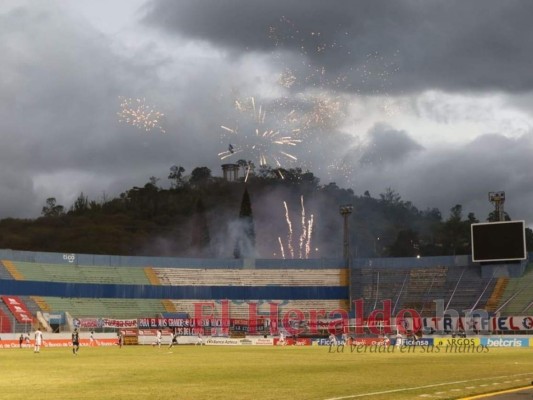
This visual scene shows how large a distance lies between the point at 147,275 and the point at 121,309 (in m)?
10.3

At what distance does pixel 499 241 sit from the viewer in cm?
10850

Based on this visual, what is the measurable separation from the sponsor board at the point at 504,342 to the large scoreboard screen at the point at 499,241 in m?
27.5

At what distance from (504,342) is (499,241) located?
31540mm

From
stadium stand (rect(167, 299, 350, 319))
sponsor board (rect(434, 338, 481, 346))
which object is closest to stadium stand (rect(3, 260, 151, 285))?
stadium stand (rect(167, 299, 350, 319))

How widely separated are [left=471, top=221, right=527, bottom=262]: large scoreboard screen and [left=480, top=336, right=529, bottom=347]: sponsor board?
27535mm

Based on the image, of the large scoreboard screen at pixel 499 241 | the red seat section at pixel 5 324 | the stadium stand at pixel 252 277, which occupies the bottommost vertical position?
the red seat section at pixel 5 324

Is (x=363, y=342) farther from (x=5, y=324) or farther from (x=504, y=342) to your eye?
(x=5, y=324)

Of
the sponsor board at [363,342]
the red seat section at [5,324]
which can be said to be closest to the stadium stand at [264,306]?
the red seat section at [5,324]

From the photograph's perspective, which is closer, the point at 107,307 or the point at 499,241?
the point at 499,241

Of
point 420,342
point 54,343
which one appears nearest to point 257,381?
point 420,342

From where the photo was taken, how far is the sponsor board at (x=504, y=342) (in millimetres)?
78363

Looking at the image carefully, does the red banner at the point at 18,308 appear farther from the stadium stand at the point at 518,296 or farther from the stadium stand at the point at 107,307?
the stadium stand at the point at 518,296

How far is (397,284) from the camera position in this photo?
125 m

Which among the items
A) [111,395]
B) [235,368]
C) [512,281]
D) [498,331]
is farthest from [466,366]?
[512,281]
